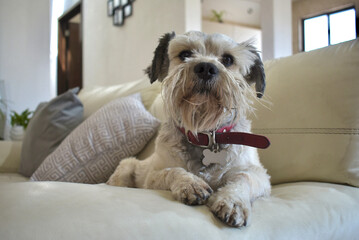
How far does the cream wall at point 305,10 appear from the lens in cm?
746

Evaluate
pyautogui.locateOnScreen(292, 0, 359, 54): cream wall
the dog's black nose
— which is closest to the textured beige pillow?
the dog's black nose

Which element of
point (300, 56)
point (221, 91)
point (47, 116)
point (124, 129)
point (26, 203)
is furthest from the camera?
point (47, 116)

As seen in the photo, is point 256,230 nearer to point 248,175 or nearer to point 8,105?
point 248,175

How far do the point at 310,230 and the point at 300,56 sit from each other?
926mm

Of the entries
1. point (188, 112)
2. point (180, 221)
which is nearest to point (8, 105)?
point (188, 112)

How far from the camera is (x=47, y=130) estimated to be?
2.45 meters

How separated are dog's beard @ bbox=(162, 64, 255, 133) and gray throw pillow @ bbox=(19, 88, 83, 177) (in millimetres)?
1595

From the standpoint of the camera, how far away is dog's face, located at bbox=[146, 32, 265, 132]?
1.06 metres

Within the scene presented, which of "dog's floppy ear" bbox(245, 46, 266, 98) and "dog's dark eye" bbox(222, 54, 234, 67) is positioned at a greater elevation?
"dog's dark eye" bbox(222, 54, 234, 67)

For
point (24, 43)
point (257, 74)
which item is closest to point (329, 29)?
point (257, 74)

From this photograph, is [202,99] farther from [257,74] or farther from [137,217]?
[137,217]

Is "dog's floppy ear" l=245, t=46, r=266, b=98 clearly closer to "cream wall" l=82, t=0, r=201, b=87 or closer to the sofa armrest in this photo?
the sofa armrest

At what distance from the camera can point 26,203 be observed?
0.60 metres

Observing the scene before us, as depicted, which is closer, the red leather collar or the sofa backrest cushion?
the red leather collar
